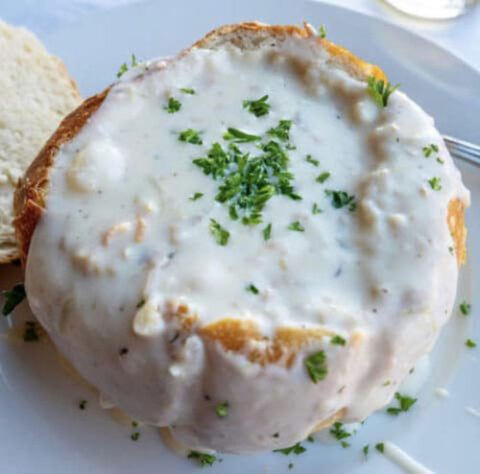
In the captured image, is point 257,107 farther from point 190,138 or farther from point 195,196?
point 195,196

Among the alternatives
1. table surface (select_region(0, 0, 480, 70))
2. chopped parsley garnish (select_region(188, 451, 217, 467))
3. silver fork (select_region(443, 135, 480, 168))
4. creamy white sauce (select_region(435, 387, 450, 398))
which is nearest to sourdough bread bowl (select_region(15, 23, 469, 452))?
chopped parsley garnish (select_region(188, 451, 217, 467))

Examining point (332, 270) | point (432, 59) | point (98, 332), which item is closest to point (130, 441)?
point (98, 332)

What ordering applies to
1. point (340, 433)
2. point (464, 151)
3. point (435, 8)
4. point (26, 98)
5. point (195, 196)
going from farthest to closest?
point (435, 8) → point (26, 98) → point (464, 151) → point (340, 433) → point (195, 196)

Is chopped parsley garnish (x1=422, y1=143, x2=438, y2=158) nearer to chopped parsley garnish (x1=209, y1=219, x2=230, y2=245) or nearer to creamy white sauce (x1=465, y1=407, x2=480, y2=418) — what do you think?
chopped parsley garnish (x1=209, y1=219, x2=230, y2=245)

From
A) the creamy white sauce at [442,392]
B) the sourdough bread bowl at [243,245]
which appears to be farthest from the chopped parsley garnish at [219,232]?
the creamy white sauce at [442,392]

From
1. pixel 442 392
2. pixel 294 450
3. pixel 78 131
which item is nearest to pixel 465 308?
pixel 442 392

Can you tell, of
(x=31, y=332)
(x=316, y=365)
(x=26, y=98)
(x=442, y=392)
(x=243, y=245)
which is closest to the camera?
(x=316, y=365)

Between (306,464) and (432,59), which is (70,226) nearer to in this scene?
(306,464)
